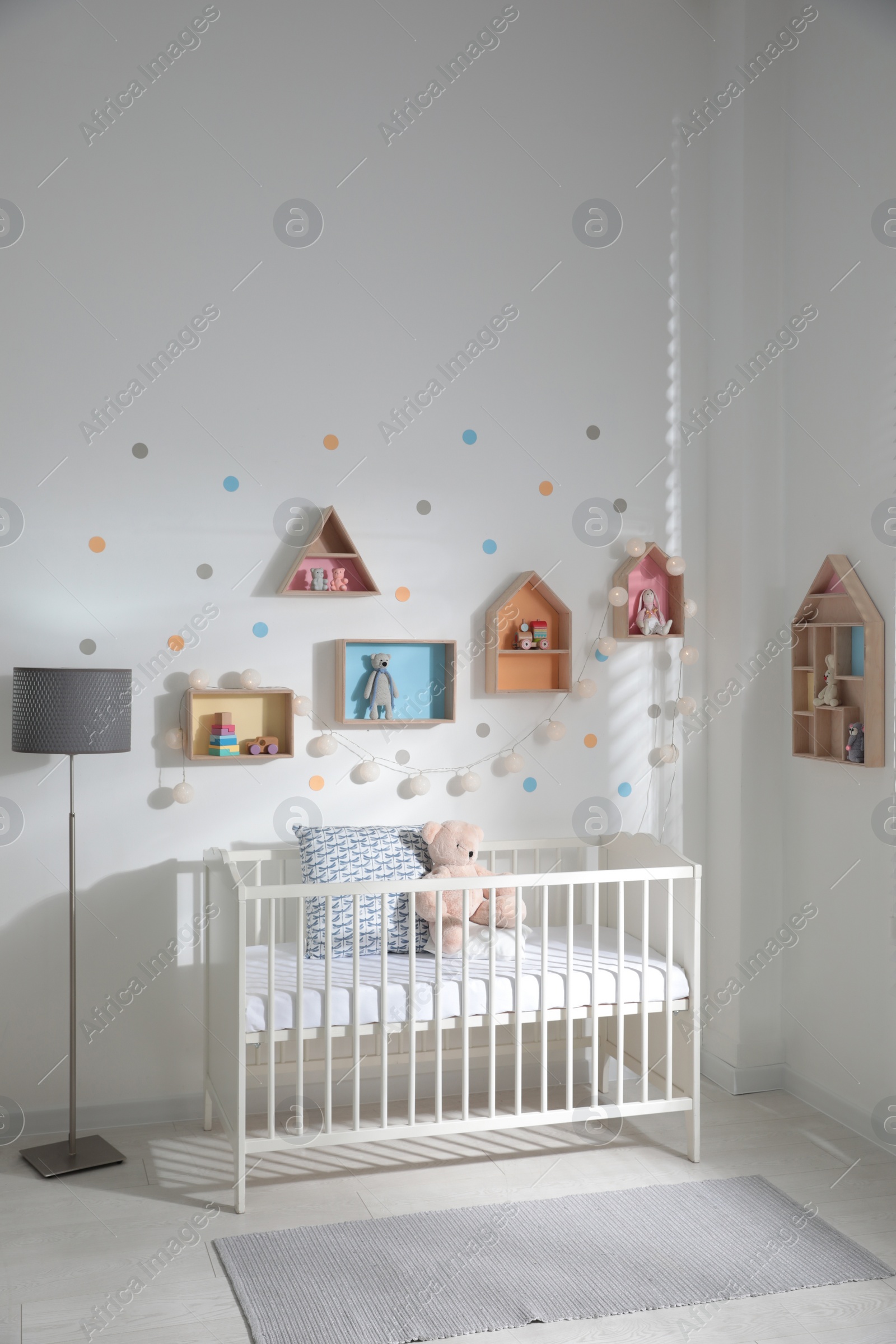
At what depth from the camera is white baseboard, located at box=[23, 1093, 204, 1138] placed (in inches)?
120

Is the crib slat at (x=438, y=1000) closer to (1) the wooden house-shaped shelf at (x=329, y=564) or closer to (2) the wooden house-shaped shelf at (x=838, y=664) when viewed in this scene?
(1) the wooden house-shaped shelf at (x=329, y=564)

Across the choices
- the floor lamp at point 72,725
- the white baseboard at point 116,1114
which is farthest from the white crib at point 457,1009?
the floor lamp at point 72,725

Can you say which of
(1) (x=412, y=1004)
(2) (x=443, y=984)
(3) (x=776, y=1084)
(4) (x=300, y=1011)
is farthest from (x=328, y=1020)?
(3) (x=776, y=1084)

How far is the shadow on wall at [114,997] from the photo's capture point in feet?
9.98

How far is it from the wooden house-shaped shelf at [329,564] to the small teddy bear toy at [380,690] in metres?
0.20

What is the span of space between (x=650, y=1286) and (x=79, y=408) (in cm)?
255

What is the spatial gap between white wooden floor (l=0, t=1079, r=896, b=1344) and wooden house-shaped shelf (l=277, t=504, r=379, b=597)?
152cm

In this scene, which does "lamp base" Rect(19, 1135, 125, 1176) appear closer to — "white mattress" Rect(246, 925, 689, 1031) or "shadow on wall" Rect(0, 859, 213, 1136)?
"shadow on wall" Rect(0, 859, 213, 1136)

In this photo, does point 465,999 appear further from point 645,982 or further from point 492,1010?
point 645,982

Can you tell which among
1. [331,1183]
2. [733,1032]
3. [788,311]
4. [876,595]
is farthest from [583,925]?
[788,311]

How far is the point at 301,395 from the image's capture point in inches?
128

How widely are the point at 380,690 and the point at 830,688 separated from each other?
1290 millimetres

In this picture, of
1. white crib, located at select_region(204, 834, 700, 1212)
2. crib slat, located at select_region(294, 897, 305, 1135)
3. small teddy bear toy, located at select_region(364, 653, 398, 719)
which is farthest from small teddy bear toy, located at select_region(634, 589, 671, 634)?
crib slat, located at select_region(294, 897, 305, 1135)

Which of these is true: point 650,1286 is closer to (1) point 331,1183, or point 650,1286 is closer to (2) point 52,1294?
(1) point 331,1183
